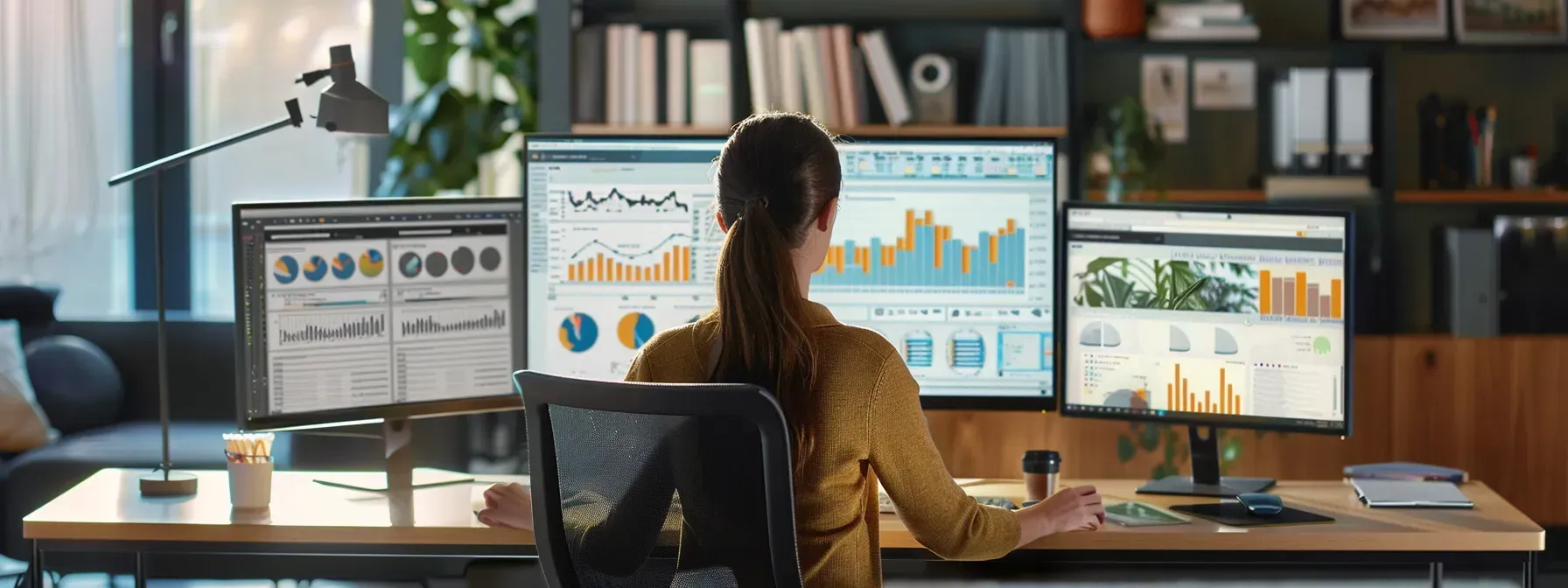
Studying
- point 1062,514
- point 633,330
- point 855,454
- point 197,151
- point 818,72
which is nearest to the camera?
point 855,454

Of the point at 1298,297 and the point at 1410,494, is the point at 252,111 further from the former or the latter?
the point at 1410,494

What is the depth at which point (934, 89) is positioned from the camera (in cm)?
428

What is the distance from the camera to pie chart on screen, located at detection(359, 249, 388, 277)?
225 centimetres

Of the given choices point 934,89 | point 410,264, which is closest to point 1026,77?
point 934,89

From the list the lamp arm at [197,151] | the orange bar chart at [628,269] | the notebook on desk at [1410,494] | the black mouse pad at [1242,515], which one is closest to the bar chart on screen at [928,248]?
the orange bar chart at [628,269]

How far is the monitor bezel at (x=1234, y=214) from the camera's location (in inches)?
87.9

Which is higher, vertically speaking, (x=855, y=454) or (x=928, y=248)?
(x=928, y=248)

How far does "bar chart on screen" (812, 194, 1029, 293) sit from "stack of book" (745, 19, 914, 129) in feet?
5.89

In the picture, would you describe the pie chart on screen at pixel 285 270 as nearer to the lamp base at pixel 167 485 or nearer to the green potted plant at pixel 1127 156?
the lamp base at pixel 167 485

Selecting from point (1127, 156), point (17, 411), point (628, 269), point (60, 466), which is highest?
point (1127, 156)

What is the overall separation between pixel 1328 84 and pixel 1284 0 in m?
0.47

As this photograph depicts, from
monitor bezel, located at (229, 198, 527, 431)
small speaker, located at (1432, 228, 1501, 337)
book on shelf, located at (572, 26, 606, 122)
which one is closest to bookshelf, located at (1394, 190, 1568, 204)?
small speaker, located at (1432, 228, 1501, 337)

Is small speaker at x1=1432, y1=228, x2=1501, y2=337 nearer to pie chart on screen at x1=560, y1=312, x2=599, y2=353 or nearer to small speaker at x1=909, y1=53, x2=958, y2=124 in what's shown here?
small speaker at x1=909, y1=53, x2=958, y2=124

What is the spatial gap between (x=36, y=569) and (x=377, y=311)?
0.57 m
